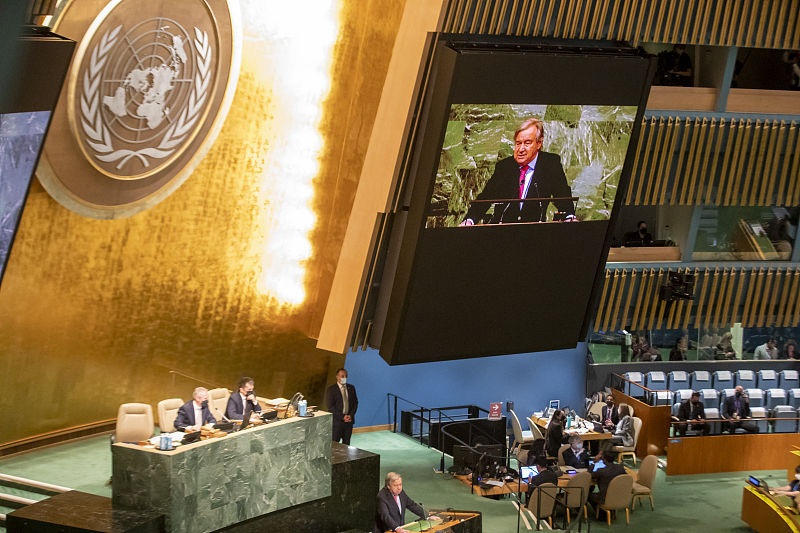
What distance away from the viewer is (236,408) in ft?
31.9

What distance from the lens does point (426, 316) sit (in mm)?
11289

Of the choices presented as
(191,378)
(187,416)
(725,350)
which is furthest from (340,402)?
(725,350)

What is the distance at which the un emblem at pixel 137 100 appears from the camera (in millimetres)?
8930

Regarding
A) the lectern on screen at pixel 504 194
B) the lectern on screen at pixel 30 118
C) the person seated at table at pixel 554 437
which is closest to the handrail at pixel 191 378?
the lectern on screen at pixel 504 194

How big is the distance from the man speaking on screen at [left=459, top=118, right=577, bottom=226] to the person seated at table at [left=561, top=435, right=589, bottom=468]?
113 inches

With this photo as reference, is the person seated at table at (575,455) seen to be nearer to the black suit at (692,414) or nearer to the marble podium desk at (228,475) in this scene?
the black suit at (692,414)

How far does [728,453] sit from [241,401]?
792 cm

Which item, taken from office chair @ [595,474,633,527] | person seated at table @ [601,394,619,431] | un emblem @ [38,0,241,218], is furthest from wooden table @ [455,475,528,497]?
un emblem @ [38,0,241,218]

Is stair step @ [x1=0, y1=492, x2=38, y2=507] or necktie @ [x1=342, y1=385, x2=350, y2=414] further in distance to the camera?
necktie @ [x1=342, y1=385, x2=350, y2=414]

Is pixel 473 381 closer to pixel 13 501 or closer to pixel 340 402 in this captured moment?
pixel 340 402

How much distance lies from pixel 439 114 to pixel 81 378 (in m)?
4.66

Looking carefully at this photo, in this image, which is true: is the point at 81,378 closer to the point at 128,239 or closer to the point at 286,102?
the point at 128,239

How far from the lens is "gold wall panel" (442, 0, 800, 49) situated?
10.7 metres

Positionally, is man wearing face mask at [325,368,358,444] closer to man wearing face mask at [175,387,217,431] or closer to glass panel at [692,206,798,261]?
man wearing face mask at [175,387,217,431]
